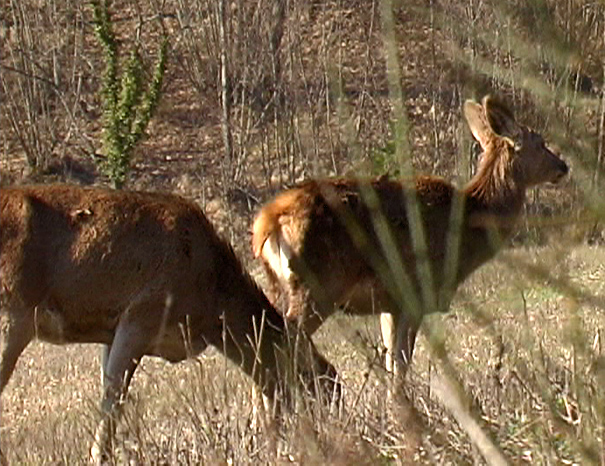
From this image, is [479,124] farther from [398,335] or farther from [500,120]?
[398,335]

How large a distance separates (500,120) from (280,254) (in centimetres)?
260

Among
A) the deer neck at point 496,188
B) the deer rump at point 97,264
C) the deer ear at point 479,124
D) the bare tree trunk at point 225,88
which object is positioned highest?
the deer rump at point 97,264

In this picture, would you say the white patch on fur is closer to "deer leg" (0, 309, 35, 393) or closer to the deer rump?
Answer: the deer rump

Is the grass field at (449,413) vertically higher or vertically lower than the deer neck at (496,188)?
higher

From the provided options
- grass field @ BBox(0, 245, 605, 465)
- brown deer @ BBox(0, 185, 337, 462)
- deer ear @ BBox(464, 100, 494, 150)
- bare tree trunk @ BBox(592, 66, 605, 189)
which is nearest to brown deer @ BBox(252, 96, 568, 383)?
brown deer @ BBox(0, 185, 337, 462)

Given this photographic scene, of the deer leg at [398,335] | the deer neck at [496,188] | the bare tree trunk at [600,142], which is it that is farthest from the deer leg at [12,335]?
the bare tree trunk at [600,142]

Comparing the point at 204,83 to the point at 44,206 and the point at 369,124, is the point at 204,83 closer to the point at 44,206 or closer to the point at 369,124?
the point at 369,124

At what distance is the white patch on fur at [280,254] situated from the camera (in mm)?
10242

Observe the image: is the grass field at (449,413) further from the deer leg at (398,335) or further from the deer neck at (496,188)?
the deer neck at (496,188)

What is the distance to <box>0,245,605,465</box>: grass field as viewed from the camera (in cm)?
409

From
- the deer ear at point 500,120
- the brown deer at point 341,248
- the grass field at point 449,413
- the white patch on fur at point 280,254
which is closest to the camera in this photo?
the grass field at point 449,413

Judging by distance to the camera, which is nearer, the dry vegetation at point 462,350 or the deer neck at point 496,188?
the dry vegetation at point 462,350

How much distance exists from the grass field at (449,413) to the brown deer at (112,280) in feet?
4.35

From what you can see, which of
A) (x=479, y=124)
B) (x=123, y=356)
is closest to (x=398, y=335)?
(x=123, y=356)
